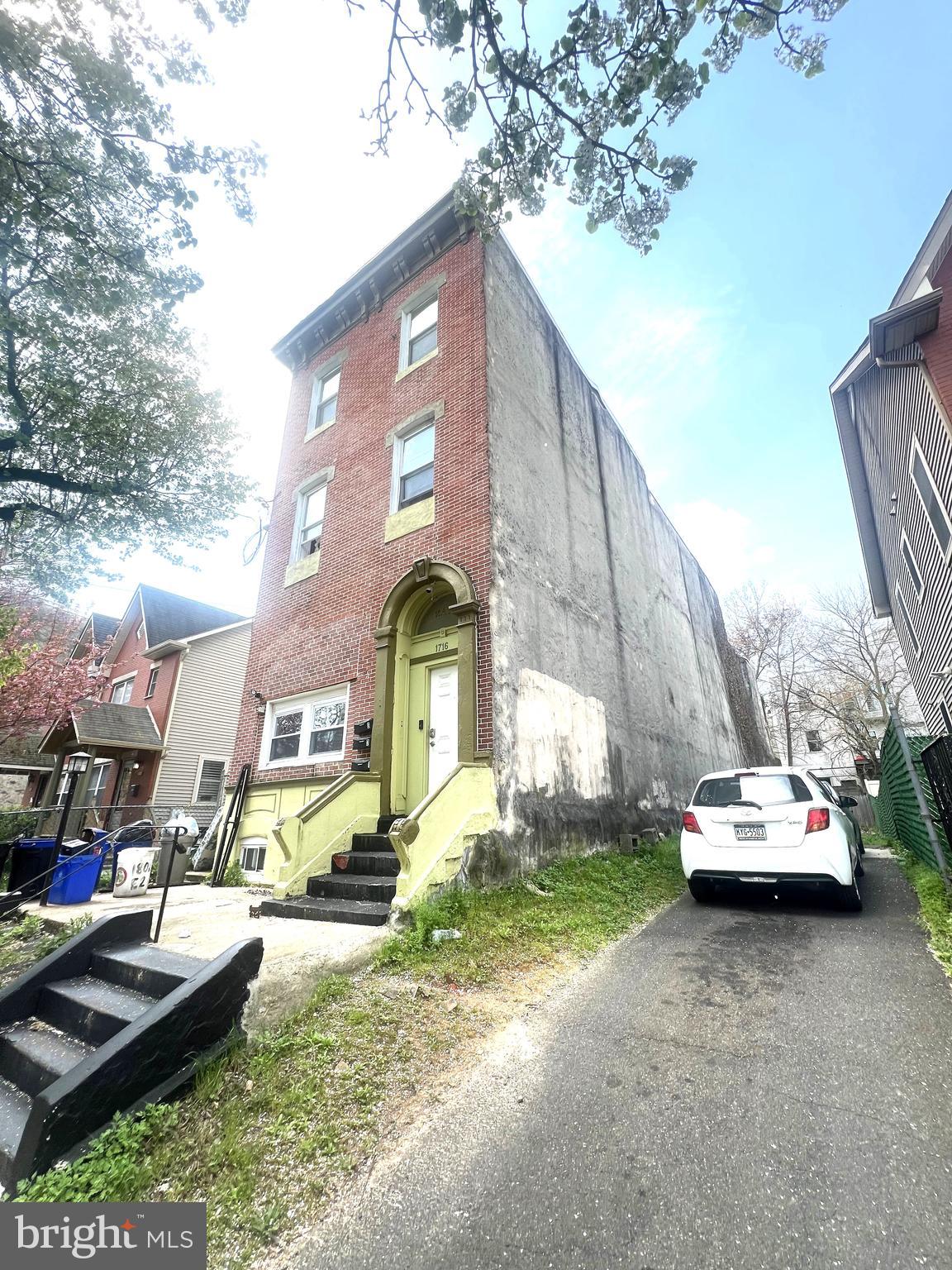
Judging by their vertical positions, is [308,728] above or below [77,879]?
above

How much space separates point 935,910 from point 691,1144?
4792mm

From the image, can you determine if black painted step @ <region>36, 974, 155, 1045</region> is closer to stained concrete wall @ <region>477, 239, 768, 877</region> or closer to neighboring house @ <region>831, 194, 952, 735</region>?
stained concrete wall @ <region>477, 239, 768, 877</region>

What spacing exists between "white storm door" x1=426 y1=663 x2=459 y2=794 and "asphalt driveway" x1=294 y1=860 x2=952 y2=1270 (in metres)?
3.86

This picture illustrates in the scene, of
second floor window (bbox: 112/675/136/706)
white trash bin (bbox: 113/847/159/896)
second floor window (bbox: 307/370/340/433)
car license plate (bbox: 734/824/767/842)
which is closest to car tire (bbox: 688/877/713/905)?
car license plate (bbox: 734/824/767/842)

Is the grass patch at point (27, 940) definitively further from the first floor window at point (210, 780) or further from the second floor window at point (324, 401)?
the first floor window at point (210, 780)

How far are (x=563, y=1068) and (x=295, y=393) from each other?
45.1 feet

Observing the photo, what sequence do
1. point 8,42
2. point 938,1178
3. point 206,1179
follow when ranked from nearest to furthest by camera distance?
1. point 938,1178
2. point 206,1179
3. point 8,42

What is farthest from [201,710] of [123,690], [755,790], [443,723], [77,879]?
[755,790]

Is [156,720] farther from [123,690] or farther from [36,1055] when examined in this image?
[36,1055]

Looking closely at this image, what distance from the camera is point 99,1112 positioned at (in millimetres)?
2520

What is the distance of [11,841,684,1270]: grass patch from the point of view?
221 cm

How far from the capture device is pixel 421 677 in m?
8.26

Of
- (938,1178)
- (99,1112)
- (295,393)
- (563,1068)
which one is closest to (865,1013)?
(938,1178)

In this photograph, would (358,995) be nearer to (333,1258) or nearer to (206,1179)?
(206,1179)
